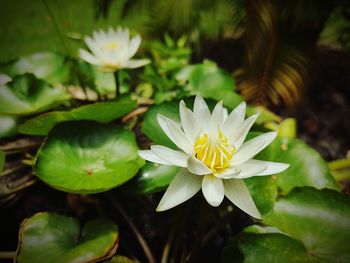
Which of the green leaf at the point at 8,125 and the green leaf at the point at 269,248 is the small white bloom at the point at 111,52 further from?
the green leaf at the point at 269,248

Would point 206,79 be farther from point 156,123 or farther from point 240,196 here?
point 240,196

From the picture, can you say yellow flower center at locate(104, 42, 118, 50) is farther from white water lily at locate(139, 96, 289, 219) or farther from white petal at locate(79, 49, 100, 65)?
white water lily at locate(139, 96, 289, 219)

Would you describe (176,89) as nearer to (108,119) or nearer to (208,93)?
(208,93)

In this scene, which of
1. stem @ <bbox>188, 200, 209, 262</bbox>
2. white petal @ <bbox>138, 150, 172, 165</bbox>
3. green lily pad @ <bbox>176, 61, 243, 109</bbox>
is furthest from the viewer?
green lily pad @ <bbox>176, 61, 243, 109</bbox>

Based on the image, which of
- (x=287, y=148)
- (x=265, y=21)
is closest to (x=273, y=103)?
(x=265, y=21)

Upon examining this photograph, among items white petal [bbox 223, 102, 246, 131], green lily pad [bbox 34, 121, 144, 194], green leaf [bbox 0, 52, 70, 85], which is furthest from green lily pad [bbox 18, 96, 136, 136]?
green leaf [bbox 0, 52, 70, 85]

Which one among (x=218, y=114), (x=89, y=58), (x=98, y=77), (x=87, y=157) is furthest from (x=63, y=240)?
(x=98, y=77)

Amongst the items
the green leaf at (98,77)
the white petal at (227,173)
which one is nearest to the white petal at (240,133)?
the white petal at (227,173)
